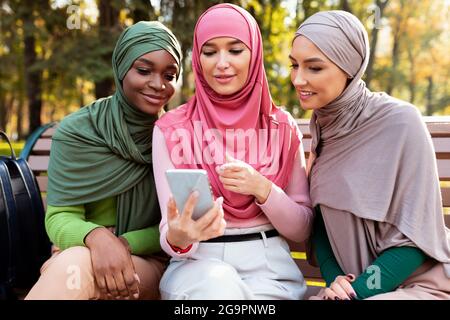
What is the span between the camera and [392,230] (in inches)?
87.4

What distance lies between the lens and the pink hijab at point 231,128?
7.62ft

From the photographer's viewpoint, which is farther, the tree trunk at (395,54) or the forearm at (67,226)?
the tree trunk at (395,54)

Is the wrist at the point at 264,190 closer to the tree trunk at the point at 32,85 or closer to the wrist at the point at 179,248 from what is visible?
the wrist at the point at 179,248

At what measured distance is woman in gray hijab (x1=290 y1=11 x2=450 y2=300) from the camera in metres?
2.16

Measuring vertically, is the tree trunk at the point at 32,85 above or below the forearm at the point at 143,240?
above

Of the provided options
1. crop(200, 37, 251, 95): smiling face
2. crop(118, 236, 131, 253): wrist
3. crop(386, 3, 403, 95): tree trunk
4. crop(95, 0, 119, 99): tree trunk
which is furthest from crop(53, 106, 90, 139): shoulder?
crop(386, 3, 403, 95): tree trunk

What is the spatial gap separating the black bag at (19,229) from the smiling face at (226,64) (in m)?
1.44

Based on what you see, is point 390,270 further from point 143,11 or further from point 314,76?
point 143,11

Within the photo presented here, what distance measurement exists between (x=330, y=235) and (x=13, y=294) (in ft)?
6.01

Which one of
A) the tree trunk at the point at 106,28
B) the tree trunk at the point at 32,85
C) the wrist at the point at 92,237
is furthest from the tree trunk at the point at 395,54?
the wrist at the point at 92,237

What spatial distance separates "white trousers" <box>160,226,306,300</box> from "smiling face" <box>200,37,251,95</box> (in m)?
0.65

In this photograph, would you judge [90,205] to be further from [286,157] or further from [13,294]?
[286,157]

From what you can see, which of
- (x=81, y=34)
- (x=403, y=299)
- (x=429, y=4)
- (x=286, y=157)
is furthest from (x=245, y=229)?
(x=429, y=4)

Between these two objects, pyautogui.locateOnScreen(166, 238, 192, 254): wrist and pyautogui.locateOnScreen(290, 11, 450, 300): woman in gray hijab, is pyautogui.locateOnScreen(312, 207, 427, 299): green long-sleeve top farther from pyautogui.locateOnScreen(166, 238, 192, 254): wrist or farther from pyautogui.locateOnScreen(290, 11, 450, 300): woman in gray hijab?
pyautogui.locateOnScreen(166, 238, 192, 254): wrist
